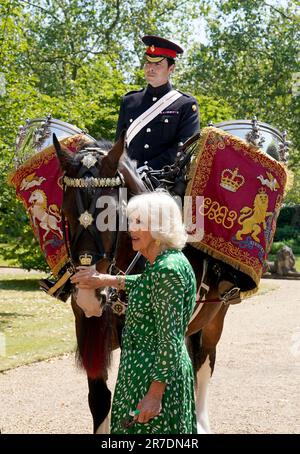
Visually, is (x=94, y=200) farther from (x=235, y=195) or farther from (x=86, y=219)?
(x=235, y=195)

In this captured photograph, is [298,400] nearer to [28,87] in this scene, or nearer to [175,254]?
[175,254]

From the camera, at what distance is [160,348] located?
144 inches

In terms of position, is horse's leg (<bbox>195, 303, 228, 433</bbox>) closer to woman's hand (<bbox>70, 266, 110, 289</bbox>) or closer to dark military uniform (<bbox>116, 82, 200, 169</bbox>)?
dark military uniform (<bbox>116, 82, 200, 169</bbox>)

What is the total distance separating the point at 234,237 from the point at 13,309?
32.7ft

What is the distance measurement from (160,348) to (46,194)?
3024mm

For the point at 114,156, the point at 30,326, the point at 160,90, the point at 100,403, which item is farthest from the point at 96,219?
the point at 30,326

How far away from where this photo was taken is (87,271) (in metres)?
4.41

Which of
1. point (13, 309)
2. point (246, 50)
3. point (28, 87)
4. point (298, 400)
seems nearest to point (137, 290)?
point (298, 400)

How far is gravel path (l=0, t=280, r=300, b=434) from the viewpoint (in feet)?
23.6

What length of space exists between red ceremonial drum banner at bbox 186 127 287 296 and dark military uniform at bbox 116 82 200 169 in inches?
6.4

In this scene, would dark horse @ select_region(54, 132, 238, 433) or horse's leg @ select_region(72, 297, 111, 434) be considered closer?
dark horse @ select_region(54, 132, 238, 433)

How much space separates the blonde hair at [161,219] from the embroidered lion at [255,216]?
2.68m

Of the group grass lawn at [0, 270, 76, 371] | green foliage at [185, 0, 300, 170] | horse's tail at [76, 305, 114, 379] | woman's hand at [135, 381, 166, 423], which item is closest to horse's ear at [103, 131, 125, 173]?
horse's tail at [76, 305, 114, 379]

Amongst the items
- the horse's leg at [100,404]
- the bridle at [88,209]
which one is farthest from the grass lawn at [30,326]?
the bridle at [88,209]
